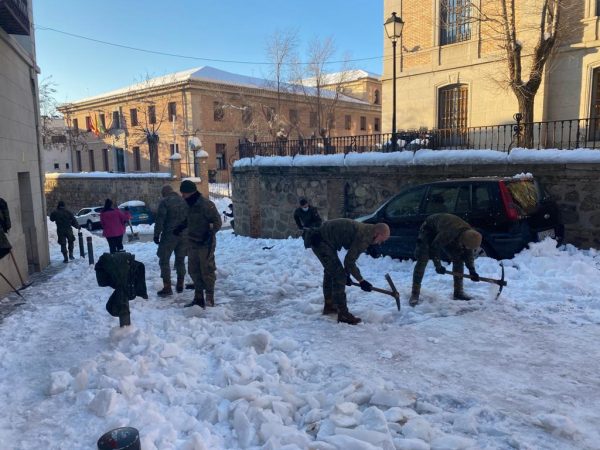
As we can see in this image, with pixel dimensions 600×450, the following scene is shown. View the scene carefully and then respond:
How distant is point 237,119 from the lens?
39.1 metres

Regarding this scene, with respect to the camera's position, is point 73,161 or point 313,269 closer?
point 313,269

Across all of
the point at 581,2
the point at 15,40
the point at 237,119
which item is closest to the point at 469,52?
the point at 581,2

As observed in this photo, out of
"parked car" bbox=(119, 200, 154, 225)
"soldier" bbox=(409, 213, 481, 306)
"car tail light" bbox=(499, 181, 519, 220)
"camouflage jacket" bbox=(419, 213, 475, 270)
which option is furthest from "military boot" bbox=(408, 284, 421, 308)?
"parked car" bbox=(119, 200, 154, 225)

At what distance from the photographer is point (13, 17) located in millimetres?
8445

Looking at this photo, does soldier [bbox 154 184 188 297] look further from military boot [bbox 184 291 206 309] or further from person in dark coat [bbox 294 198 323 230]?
person in dark coat [bbox 294 198 323 230]

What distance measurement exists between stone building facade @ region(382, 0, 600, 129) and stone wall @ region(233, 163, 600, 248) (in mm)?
6702

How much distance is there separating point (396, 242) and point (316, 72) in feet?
82.7

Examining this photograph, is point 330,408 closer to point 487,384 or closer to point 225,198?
point 487,384

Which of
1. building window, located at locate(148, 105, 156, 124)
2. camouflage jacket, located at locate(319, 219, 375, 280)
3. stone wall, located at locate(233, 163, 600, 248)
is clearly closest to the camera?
camouflage jacket, located at locate(319, 219, 375, 280)

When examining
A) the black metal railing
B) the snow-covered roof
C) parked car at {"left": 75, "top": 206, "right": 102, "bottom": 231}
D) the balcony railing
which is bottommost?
parked car at {"left": 75, "top": 206, "right": 102, "bottom": 231}

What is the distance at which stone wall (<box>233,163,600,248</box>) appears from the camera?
8.64m

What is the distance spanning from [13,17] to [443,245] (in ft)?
28.3

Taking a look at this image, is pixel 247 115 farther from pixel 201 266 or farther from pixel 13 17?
pixel 201 266

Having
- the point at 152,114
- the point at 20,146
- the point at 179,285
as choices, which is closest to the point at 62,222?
the point at 20,146
